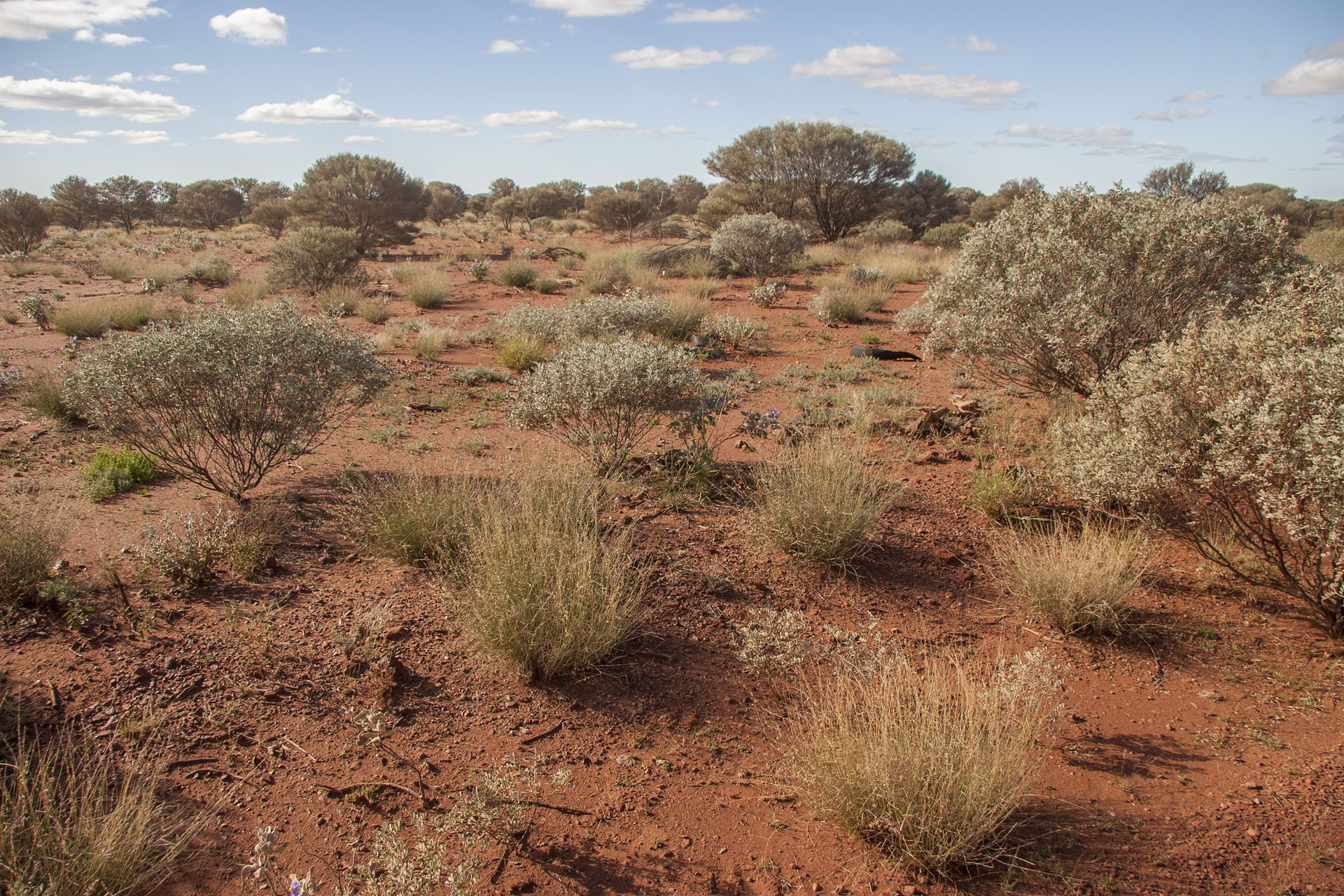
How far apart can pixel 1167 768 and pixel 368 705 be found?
3693 millimetres

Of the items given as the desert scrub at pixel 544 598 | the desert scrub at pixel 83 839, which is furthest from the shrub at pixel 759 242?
the desert scrub at pixel 83 839

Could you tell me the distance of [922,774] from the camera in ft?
8.54

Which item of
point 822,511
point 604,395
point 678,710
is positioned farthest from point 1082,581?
point 604,395

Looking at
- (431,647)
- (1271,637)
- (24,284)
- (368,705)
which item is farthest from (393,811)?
(24,284)

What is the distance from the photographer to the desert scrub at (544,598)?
11.7ft

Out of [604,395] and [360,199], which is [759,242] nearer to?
[604,395]

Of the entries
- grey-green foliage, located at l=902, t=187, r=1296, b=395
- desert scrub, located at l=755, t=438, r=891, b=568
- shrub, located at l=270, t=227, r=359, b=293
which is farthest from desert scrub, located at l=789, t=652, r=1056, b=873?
shrub, located at l=270, t=227, r=359, b=293

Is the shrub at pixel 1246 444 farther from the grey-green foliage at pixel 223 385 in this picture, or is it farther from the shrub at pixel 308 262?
the shrub at pixel 308 262

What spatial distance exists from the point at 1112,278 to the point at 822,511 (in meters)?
3.98

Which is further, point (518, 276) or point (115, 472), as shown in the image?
point (518, 276)

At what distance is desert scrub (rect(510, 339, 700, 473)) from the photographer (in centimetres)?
582

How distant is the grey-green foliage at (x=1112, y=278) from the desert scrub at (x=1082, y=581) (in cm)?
249

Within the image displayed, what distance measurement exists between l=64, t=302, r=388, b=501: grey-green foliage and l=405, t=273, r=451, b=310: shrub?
8.76 metres

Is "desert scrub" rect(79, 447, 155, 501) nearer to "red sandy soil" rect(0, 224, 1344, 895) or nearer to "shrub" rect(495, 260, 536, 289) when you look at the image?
"red sandy soil" rect(0, 224, 1344, 895)
